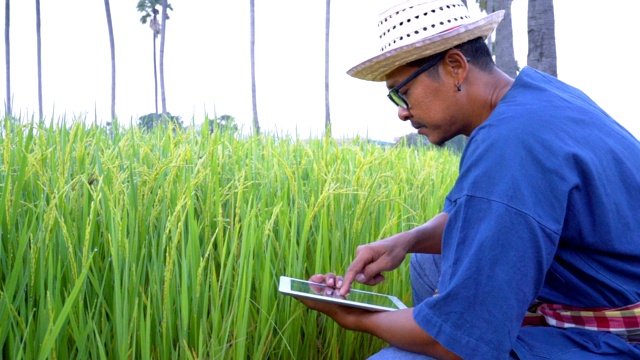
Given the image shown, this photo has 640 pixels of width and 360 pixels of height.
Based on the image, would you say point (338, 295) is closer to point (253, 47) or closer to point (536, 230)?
point (536, 230)

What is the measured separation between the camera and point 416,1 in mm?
1833

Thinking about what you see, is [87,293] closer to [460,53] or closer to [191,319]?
[191,319]

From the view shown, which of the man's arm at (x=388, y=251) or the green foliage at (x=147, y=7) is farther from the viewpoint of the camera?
the green foliage at (x=147, y=7)

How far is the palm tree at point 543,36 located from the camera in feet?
22.2

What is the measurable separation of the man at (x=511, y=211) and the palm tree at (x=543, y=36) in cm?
521

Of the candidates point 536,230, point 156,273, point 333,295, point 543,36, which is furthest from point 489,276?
point 543,36

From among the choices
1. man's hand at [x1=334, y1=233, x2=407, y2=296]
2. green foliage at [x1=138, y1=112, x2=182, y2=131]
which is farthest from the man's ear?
green foliage at [x1=138, y1=112, x2=182, y2=131]

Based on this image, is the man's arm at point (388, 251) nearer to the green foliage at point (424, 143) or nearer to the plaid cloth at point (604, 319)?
the plaid cloth at point (604, 319)

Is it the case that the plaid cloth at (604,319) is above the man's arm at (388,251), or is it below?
below

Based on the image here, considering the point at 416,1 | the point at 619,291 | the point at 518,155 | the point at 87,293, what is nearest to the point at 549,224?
the point at 518,155

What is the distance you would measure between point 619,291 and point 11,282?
4.44 feet

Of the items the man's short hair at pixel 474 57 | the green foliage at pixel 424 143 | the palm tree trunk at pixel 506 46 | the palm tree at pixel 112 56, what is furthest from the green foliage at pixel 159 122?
the palm tree at pixel 112 56

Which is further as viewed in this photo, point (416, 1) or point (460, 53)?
point (416, 1)

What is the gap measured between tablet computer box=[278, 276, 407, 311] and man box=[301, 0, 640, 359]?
3 centimetres
